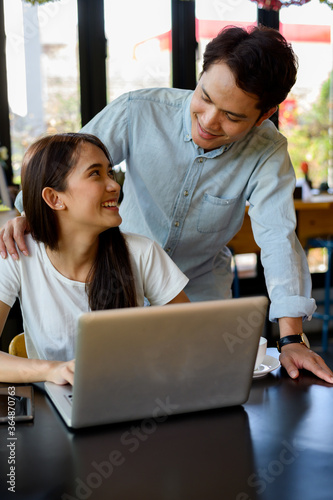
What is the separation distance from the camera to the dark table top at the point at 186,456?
892mm

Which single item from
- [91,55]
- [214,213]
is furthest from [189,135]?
[91,55]

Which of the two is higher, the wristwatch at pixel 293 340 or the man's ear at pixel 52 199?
the man's ear at pixel 52 199

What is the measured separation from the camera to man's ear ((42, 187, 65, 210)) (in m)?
1.58

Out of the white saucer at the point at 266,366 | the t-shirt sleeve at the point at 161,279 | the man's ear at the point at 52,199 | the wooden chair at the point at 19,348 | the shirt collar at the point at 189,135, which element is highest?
the shirt collar at the point at 189,135

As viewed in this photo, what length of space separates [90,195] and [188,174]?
36 cm

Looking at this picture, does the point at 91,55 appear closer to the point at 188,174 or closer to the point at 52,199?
the point at 188,174

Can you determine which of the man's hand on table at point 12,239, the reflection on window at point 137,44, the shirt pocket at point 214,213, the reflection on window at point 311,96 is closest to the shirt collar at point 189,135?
the shirt pocket at point 214,213

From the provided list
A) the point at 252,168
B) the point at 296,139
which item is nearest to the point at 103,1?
the point at 296,139

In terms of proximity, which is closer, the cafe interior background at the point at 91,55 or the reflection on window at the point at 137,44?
the cafe interior background at the point at 91,55

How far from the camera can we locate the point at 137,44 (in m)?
4.34

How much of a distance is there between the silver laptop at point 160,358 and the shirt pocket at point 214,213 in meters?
0.75

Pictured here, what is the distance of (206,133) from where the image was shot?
5.16 ft

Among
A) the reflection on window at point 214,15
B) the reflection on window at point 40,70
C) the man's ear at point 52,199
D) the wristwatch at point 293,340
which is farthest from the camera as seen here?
the reflection on window at point 214,15

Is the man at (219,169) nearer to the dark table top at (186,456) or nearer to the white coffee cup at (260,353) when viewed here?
the white coffee cup at (260,353)
